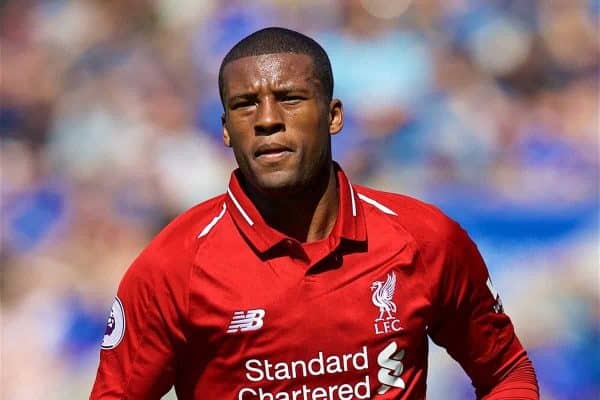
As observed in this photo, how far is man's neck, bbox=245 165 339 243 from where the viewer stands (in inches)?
105

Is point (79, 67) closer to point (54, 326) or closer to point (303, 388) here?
point (54, 326)

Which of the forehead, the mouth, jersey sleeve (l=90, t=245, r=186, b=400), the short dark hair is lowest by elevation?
jersey sleeve (l=90, t=245, r=186, b=400)

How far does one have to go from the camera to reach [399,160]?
465 cm

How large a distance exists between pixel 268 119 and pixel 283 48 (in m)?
0.20

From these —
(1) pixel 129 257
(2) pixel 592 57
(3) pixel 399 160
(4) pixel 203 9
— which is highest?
(4) pixel 203 9

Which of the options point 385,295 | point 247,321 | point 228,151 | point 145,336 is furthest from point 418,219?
point 228,151

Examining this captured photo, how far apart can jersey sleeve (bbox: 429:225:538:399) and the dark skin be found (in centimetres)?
33

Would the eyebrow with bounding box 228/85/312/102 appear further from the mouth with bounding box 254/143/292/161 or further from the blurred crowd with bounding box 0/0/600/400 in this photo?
the blurred crowd with bounding box 0/0/600/400

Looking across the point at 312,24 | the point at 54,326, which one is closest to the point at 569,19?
the point at 312,24

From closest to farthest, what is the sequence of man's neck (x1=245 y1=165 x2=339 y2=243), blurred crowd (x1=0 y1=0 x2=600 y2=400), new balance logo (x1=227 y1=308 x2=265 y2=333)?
new balance logo (x1=227 y1=308 x2=265 y2=333) → man's neck (x1=245 y1=165 x2=339 y2=243) → blurred crowd (x1=0 y1=0 x2=600 y2=400)

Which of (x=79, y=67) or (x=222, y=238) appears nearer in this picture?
(x=222, y=238)

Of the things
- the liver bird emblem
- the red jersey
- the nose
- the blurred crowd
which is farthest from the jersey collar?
the blurred crowd

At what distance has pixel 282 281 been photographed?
2578 mm

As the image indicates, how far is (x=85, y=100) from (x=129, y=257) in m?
0.68
